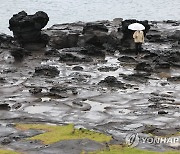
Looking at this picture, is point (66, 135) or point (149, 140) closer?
point (149, 140)

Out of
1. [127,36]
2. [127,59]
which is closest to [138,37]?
[127,59]

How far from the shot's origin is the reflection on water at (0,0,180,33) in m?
73.7

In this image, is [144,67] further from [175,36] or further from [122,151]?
[122,151]

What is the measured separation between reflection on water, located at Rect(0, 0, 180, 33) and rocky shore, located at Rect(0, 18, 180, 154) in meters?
29.8

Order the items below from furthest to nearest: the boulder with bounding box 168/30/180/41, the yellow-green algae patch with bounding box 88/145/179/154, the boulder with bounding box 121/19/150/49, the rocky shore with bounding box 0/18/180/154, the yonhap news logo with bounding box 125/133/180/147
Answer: the boulder with bounding box 168/30/180/41
the boulder with bounding box 121/19/150/49
the rocky shore with bounding box 0/18/180/154
the yonhap news logo with bounding box 125/133/180/147
the yellow-green algae patch with bounding box 88/145/179/154

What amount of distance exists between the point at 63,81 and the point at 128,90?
13.9ft

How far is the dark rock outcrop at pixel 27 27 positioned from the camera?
35.3 meters

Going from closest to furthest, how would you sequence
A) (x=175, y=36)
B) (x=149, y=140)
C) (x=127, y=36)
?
(x=149, y=140) → (x=127, y=36) → (x=175, y=36)

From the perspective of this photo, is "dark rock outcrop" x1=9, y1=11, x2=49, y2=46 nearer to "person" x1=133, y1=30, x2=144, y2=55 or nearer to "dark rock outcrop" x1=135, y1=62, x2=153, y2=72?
"person" x1=133, y1=30, x2=144, y2=55

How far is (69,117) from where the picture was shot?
65.5 ft

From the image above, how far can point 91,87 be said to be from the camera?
25312mm

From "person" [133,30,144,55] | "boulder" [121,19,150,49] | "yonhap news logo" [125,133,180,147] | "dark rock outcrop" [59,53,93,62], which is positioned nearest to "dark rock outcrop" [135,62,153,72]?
"person" [133,30,144,55]

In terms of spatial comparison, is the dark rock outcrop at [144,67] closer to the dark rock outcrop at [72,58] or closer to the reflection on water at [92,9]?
the dark rock outcrop at [72,58]

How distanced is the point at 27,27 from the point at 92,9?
5049 centimetres
